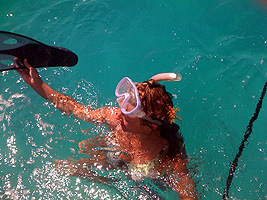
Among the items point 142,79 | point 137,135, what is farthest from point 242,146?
point 142,79

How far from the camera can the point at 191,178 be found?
282cm

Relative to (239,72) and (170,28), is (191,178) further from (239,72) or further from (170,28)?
(170,28)

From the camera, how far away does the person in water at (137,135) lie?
2.22 m

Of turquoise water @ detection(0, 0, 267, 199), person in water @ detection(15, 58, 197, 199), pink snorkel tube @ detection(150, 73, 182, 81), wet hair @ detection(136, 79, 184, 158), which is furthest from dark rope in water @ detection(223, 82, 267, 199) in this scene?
pink snorkel tube @ detection(150, 73, 182, 81)

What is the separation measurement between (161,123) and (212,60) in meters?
2.05

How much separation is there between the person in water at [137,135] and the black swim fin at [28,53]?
0.08 m

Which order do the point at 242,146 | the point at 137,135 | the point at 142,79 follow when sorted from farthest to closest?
the point at 142,79
the point at 242,146
the point at 137,135

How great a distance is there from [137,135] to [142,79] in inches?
57.7

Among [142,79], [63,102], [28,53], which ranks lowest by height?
[63,102]

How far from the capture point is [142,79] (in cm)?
396

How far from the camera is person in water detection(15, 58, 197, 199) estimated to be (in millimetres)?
2219

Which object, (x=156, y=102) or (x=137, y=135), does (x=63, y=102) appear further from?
(x=156, y=102)

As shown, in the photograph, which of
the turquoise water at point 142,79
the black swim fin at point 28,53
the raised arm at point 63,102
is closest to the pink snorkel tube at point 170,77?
the raised arm at point 63,102

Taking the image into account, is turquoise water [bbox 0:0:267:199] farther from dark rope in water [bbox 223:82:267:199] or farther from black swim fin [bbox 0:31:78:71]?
black swim fin [bbox 0:31:78:71]
